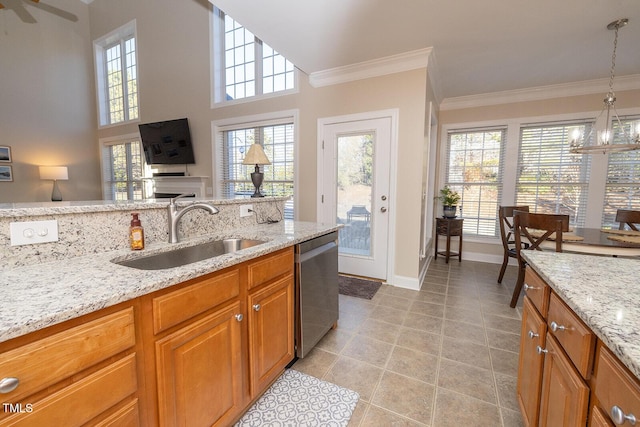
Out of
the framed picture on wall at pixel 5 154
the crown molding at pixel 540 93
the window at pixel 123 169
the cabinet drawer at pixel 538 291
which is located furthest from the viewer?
the window at pixel 123 169

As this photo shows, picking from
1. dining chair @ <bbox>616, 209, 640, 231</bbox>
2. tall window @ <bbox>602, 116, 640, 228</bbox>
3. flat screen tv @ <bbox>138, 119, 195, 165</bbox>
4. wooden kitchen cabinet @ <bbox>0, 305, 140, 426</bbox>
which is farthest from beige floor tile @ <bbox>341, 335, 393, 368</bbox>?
flat screen tv @ <bbox>138, 119, 195, 165</bbox>

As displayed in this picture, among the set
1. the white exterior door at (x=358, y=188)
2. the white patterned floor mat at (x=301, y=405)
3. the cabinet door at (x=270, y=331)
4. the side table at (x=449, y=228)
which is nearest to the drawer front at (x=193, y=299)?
the cabinet door at (x=270, y=331)

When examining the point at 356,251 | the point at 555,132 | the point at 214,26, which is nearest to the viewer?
the point at 356,251

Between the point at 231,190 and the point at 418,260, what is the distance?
10.4ft

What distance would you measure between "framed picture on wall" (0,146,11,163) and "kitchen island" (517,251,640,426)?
7406mm

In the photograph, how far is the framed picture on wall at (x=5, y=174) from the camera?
4.69 metres

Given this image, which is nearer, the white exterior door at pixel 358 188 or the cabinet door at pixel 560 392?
the cabinet door at pixel 560 392

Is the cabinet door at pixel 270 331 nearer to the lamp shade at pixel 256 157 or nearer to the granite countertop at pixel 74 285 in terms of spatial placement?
the granite countertop at pixel 74 285

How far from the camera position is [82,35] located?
564 cm

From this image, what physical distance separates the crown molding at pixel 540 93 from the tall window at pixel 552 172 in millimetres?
403

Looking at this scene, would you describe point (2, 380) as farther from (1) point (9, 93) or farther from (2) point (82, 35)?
(2) point (82, 35)

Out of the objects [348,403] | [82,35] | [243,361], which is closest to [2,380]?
[243,361]

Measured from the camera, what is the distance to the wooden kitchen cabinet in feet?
2.07

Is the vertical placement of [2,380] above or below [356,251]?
above
